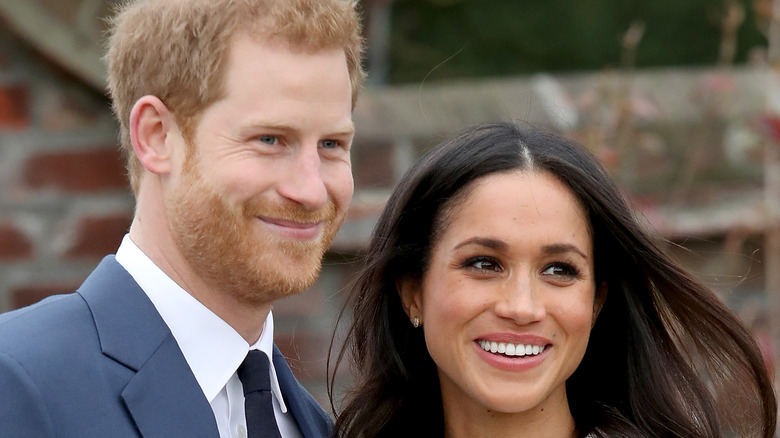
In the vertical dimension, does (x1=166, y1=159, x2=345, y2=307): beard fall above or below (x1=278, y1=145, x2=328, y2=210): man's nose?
below

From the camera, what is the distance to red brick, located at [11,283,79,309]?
3.86 metres

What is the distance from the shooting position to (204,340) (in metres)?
→ 2.74

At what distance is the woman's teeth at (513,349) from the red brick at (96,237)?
1383 mm

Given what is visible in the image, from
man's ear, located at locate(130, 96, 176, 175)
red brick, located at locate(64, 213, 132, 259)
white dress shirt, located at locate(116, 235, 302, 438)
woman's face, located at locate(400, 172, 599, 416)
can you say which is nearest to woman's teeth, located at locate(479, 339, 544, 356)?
woman's face, located at locate(400, 172, 599, 416)

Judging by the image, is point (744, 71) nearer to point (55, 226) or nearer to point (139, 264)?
point (55, 226)

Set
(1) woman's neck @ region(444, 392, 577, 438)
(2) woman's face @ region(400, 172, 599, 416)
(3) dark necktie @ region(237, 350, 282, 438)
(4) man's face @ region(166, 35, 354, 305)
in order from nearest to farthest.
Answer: (4) man's face @ region(166, 35, 354, 305) → (3) dark necktie @ region(237, 350, 282, 438) → (2) woman's face @ region(400, 172, 599, 416) → (1) woman's neck @ region(444, 392, 577, 438)

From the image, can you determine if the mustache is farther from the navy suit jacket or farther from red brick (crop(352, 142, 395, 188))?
red brick (crop(352, 142, 395, 188))

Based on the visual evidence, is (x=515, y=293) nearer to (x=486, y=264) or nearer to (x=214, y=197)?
(x=486, y=264)

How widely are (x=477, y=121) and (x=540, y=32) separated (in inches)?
94.2

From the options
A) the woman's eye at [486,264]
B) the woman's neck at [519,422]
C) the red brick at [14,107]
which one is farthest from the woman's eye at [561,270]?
the red brick at [14,107]

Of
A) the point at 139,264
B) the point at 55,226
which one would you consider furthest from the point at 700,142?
the point at 139,264

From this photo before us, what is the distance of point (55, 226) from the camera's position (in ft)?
12.6

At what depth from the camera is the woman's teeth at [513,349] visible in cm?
294

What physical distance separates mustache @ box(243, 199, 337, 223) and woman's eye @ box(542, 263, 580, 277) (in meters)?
0.57
